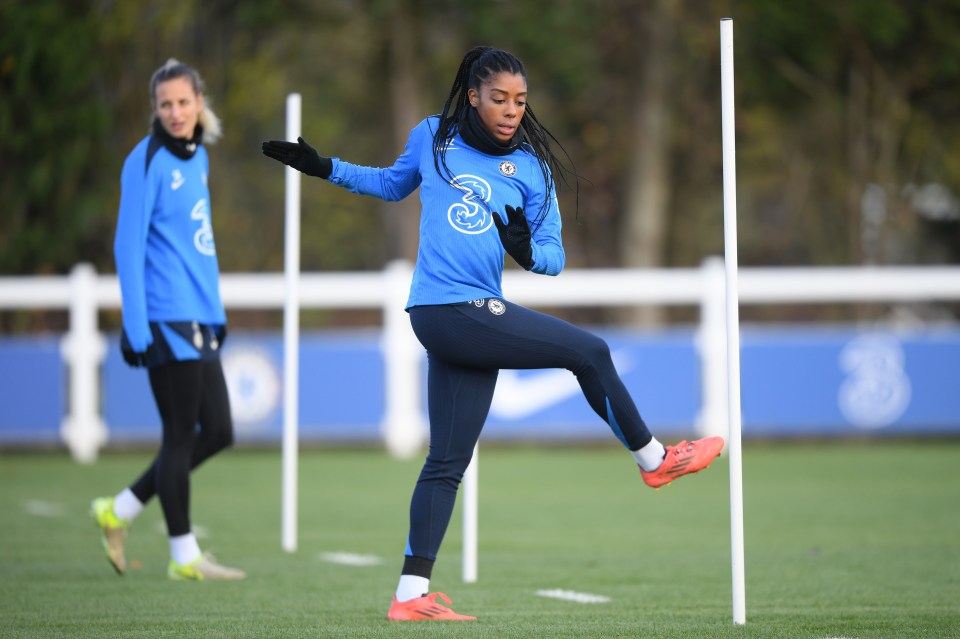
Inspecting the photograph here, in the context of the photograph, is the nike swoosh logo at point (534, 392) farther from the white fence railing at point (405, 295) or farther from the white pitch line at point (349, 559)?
the white pitch line at point (349, 559)

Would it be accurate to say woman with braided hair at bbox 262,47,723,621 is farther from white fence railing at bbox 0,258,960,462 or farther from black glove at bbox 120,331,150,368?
white fence railing at bbox 0,258,960,462

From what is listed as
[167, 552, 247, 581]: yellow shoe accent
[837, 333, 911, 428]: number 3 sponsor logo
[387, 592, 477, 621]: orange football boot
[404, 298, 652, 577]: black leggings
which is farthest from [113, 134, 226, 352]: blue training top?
[837, 333, 911, 428]: number 3 sponsor logo

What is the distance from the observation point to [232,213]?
22.5 meters

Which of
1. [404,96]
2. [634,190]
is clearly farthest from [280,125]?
[634,190]

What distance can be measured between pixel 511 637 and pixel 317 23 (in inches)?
677

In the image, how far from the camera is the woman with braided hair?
501 cm

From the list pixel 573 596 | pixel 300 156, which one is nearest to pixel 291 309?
pixel 573 596

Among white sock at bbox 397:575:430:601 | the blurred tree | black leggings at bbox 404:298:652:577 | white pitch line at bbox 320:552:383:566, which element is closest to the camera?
black leggings at bbox 404:298:652:577

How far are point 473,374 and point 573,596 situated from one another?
4.64 feet

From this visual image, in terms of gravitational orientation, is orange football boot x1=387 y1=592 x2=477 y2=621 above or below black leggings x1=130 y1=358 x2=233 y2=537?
below

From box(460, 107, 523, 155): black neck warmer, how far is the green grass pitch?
162 cm

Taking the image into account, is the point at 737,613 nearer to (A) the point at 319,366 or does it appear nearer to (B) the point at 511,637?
(B) the point at 511,637

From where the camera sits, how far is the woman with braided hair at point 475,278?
501 centimetres

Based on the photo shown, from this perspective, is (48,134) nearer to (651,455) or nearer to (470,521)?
(470,521)
